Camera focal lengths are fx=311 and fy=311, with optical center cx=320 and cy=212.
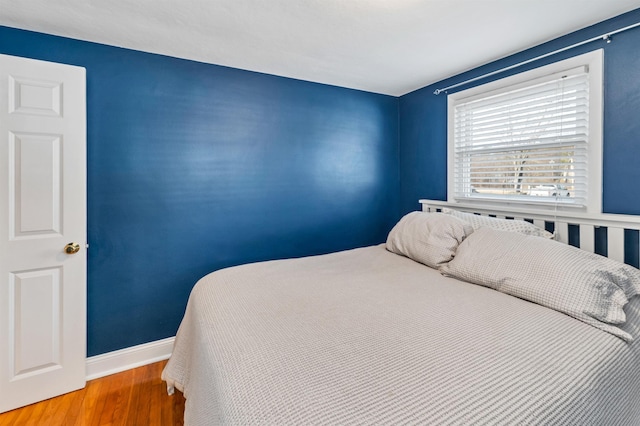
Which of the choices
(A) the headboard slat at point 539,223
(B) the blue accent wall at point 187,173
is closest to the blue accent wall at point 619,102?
(A) the headboard slat at point 539,223

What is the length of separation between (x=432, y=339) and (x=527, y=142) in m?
1.88

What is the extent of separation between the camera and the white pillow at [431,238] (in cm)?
212

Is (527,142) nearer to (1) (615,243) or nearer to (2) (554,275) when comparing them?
(1) (615,243)

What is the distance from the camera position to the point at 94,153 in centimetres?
216

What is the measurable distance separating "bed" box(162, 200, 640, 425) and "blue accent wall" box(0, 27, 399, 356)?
0.76m

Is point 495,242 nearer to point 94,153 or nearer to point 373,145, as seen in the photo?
point 373,145

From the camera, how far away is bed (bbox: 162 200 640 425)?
88 centimetres

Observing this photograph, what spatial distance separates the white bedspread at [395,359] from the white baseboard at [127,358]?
Result: 88 centimetres

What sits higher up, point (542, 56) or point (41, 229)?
point (542, 56)

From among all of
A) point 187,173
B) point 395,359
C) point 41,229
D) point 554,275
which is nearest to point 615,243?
point 554,275

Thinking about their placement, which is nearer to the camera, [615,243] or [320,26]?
[615,243]

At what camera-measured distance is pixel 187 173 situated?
2.46m

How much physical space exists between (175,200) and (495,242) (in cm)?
228

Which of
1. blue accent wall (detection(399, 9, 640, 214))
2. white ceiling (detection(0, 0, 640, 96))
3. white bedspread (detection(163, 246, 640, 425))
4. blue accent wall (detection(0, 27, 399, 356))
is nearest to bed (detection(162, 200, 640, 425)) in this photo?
white bedspread (detection(163, 246, 640, 425))
